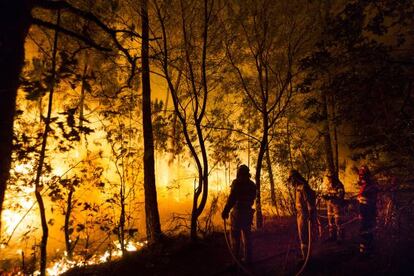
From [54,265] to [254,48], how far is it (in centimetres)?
1321

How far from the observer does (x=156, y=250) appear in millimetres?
10039

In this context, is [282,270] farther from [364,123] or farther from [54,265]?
[54,265]

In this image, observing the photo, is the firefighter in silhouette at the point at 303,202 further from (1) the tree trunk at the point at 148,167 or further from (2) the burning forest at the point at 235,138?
(1) the tree trunk at the point at 148,167

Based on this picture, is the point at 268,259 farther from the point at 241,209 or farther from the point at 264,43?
the point at 264,43

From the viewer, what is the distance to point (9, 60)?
2.31 m

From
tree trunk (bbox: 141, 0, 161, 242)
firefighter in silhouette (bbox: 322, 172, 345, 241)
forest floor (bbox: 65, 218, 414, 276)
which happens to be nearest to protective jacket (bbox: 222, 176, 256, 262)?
forest floor (bbox: 65, 218, 414, 276)

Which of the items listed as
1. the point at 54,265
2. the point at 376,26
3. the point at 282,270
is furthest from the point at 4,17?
the point at 54,265

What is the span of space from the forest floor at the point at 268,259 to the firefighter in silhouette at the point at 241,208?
0.59m

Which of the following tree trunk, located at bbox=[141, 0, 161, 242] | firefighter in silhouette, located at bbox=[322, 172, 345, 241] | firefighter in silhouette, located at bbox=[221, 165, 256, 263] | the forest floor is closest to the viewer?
the forest floor

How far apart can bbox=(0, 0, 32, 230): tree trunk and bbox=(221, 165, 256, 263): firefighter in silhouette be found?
609cm

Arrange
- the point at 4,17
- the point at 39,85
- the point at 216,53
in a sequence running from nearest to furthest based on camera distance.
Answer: the point at 4,17
the point at 39,85
the point at 216,53

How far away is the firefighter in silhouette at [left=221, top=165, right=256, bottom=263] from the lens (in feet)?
26.1

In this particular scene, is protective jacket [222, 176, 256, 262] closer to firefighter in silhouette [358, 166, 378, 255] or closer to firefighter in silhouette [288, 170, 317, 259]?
firefighter in silhouette [288, 170, 317, 259]

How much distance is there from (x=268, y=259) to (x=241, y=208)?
1.87 m
